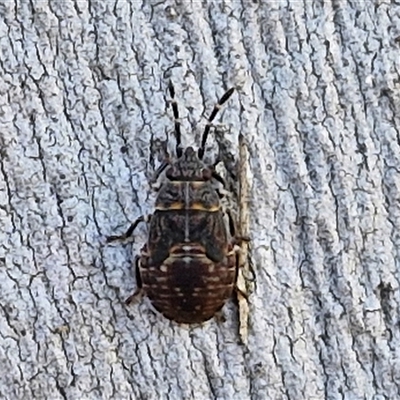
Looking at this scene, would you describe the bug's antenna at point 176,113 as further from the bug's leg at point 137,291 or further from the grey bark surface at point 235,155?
the bug's leg at point 137,291

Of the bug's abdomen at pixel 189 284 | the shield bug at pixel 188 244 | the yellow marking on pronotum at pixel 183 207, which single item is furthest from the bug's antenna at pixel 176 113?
the bug's abdomen at pixel 189 284

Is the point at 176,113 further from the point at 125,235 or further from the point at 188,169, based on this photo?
the point at 125,235

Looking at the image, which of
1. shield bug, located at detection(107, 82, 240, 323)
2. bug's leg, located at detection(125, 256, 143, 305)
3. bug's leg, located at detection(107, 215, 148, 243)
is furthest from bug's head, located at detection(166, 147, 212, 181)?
bug's leg, located at detection(125, 256, 143, 305)

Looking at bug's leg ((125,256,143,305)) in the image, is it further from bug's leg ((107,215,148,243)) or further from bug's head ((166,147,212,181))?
bug's head ((166,147,212,181))

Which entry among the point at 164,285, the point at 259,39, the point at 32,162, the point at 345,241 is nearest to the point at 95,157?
the point at 32,162

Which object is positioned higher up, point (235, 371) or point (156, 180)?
point (156, 180)

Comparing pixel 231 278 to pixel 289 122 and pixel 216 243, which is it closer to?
pixel 216 243
